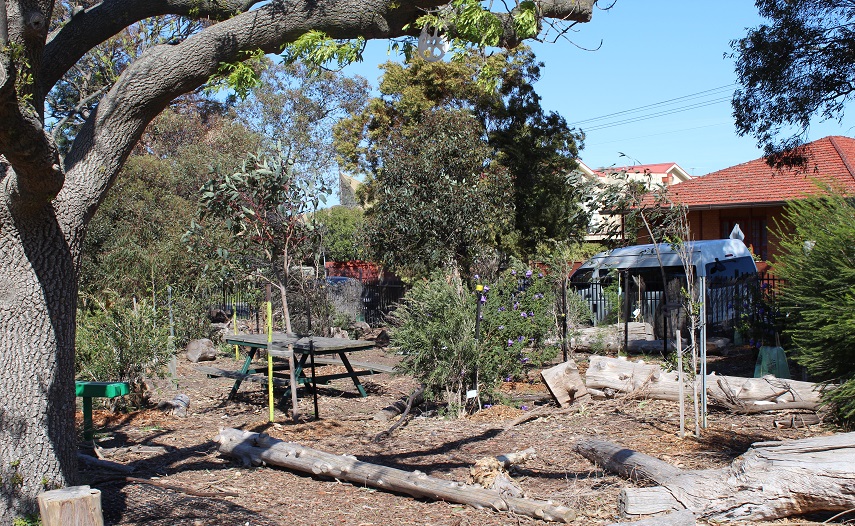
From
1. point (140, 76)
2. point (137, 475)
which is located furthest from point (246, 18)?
point (137, 475)

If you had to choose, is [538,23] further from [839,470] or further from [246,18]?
[839,470]

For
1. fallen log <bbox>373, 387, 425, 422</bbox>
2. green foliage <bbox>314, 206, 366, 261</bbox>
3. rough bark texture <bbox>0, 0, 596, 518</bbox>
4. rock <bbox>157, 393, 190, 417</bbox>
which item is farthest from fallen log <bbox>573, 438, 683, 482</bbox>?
green foliage <bbox>314, 206, 366, 261</bbox>

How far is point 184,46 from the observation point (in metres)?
5.06

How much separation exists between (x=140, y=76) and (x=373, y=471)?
325cm

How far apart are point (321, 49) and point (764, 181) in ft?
73.2

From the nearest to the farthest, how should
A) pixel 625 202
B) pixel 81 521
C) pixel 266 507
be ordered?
pixel 81 521, pixel 266 507, pixel 625 202

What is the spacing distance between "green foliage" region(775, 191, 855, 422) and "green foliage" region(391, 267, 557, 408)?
10.4 ft

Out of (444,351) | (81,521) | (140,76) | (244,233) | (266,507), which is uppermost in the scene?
(140,76)

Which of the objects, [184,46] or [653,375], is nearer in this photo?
[184,46]

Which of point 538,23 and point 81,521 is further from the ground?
→ point 538,23

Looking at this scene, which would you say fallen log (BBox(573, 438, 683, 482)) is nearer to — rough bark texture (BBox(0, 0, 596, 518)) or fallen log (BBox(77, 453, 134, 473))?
rough bark texture (BBox(0, 0, 596, 518))

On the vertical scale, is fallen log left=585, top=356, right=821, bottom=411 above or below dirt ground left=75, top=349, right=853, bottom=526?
above

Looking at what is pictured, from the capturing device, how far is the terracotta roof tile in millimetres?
22672

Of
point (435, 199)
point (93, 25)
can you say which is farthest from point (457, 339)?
point (435, 199)
